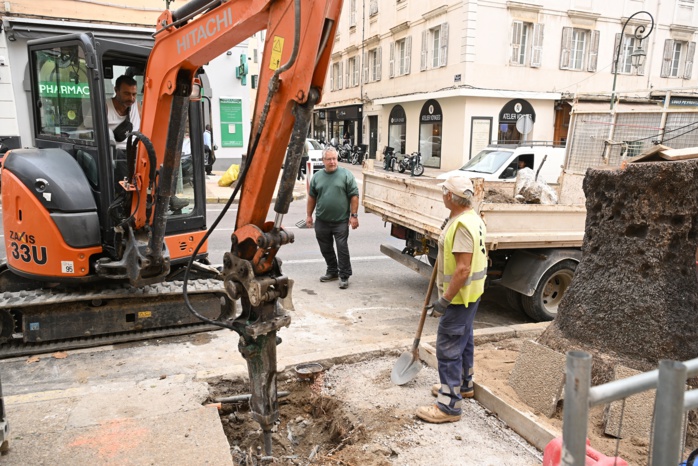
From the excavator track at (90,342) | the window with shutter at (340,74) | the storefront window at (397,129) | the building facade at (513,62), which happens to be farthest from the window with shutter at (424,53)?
the excavator track at (90,342)

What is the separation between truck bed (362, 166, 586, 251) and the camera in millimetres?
5652

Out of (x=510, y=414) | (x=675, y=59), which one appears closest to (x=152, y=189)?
(x=510, y=414)

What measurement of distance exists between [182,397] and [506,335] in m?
3.22

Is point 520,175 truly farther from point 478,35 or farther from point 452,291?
point 478,35

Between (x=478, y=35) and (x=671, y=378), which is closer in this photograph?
(x=671, y=378)

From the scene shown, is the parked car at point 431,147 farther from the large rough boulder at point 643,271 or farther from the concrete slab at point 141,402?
the concrete slab at point 141,402

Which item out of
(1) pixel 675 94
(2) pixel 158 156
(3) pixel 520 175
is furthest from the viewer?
(1) pixel 675 94

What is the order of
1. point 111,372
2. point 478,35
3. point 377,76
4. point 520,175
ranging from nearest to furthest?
point 111,372 < point 520,175 < point 478,35 < point 377,76

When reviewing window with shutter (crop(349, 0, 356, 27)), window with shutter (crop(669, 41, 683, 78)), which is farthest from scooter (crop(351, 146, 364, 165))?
window with shutter (crop(669, 41, 683, 78))

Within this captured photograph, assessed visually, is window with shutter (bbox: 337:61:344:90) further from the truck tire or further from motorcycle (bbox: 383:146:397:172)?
the truck tire

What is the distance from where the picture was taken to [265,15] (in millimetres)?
3182

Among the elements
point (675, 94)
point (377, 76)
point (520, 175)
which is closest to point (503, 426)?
point (520, 175)

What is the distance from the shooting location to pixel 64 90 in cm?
511

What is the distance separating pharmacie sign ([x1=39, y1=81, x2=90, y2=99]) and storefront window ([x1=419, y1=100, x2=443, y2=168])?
876 inches
